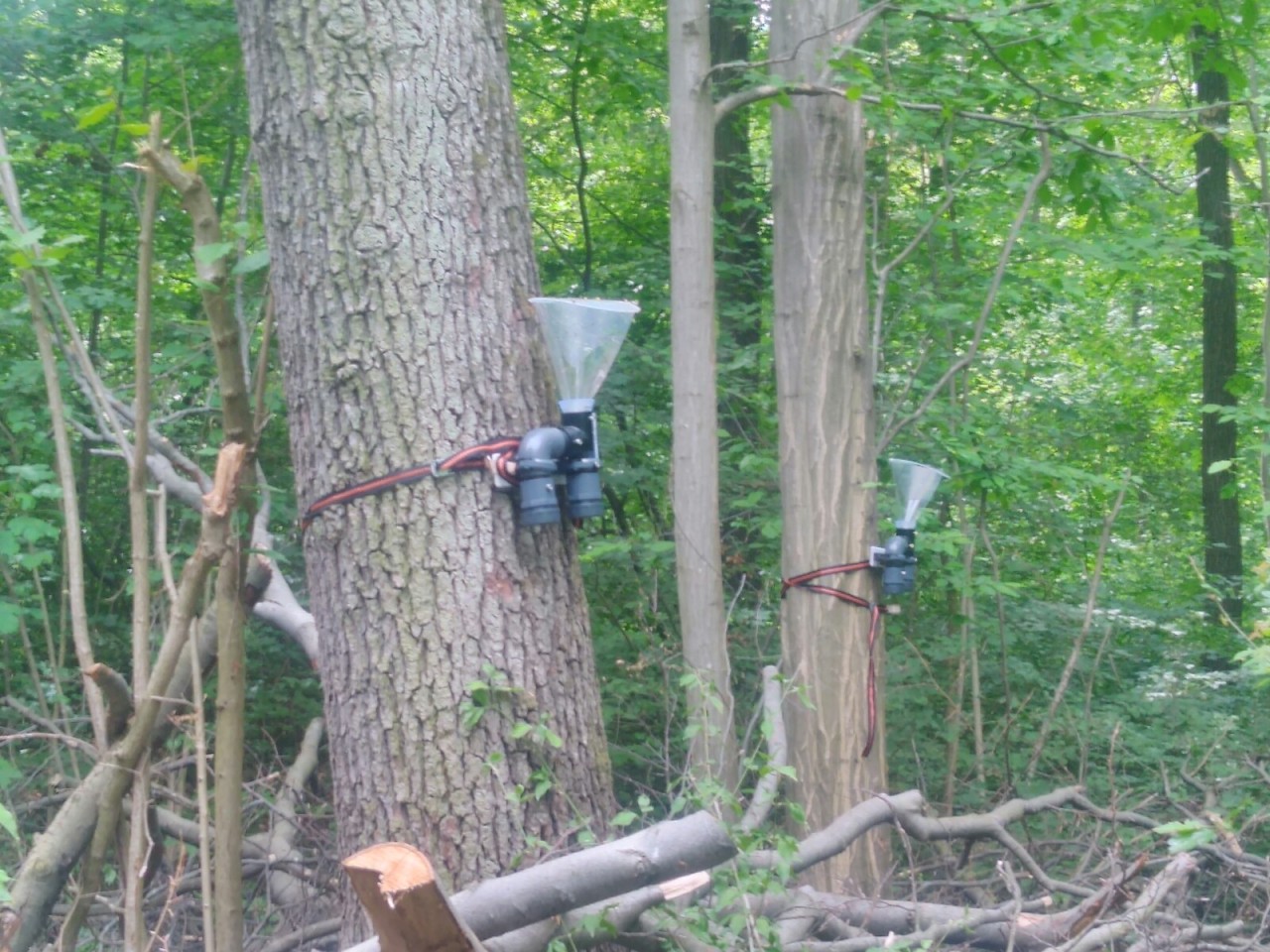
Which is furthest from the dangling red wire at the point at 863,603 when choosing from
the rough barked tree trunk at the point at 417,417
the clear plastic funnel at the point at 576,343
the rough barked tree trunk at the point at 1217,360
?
the rough barked tree trunk at the point at 1217,360

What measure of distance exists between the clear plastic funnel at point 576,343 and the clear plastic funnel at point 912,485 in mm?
2514

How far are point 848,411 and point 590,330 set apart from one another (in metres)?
2.71

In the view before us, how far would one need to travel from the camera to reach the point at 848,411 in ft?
18.6

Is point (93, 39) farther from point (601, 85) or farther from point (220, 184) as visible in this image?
point (601, 85)

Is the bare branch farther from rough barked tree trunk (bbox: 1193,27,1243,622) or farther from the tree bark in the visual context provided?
rough barked tree trunk (bbox: 1193,27,1243,622)

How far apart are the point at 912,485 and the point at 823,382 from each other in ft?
2.10

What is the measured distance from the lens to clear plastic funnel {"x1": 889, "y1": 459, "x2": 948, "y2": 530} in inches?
211

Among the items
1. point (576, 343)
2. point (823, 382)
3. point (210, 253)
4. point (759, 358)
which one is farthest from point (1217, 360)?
point (210, 253)

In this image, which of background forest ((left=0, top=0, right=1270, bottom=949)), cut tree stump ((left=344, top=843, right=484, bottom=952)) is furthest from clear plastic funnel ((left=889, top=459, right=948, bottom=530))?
cut tree stump ((left=344, top=843, right=484, bottom=952))

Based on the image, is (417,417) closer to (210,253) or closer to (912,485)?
(210,253)

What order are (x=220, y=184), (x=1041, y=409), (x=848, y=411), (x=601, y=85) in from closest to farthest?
(x=848, y=411)
(x=220, y=184)
(x=601, y=85)
(x=1041, y=409)

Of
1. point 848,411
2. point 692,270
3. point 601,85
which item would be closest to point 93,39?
point 601,85

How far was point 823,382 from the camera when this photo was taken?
5648 mm

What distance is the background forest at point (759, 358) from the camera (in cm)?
592
